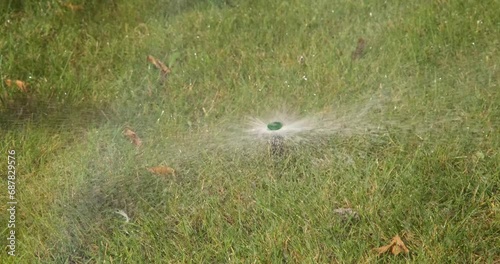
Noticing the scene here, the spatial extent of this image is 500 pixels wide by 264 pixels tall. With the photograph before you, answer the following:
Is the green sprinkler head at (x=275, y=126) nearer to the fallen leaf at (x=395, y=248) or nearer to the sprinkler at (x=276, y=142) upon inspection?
the sprinkler at (x=276, y=142)

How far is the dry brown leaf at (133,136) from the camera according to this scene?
377 cm

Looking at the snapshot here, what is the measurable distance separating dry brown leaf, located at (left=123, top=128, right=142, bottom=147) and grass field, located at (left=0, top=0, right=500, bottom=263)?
0.12 ft

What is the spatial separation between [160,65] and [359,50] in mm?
1163

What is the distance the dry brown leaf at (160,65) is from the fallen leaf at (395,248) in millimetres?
1896

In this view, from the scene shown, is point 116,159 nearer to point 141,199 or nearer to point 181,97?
point 141,199

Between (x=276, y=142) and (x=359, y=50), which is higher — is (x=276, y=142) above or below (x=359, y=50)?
below

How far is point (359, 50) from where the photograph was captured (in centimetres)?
443

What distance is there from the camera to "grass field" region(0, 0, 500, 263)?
3.12 m

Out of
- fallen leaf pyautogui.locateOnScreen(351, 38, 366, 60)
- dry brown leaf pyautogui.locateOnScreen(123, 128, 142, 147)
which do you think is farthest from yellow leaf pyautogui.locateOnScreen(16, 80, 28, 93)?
fallen leaf pyautogui.locateOnScreen(351, 38, 366, 60)

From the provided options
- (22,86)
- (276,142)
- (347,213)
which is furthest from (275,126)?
(22,86)

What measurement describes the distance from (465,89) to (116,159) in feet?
5.98

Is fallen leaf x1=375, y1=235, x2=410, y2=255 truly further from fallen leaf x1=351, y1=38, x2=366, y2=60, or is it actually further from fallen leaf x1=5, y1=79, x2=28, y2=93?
fallen leaf x1=5, y1=79, x2=28, y2=93

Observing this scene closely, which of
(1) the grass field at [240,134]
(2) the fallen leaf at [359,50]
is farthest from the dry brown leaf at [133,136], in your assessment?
(2) the fallen leaf at [359,50]

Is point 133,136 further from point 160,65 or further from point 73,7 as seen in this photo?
point 73,7
